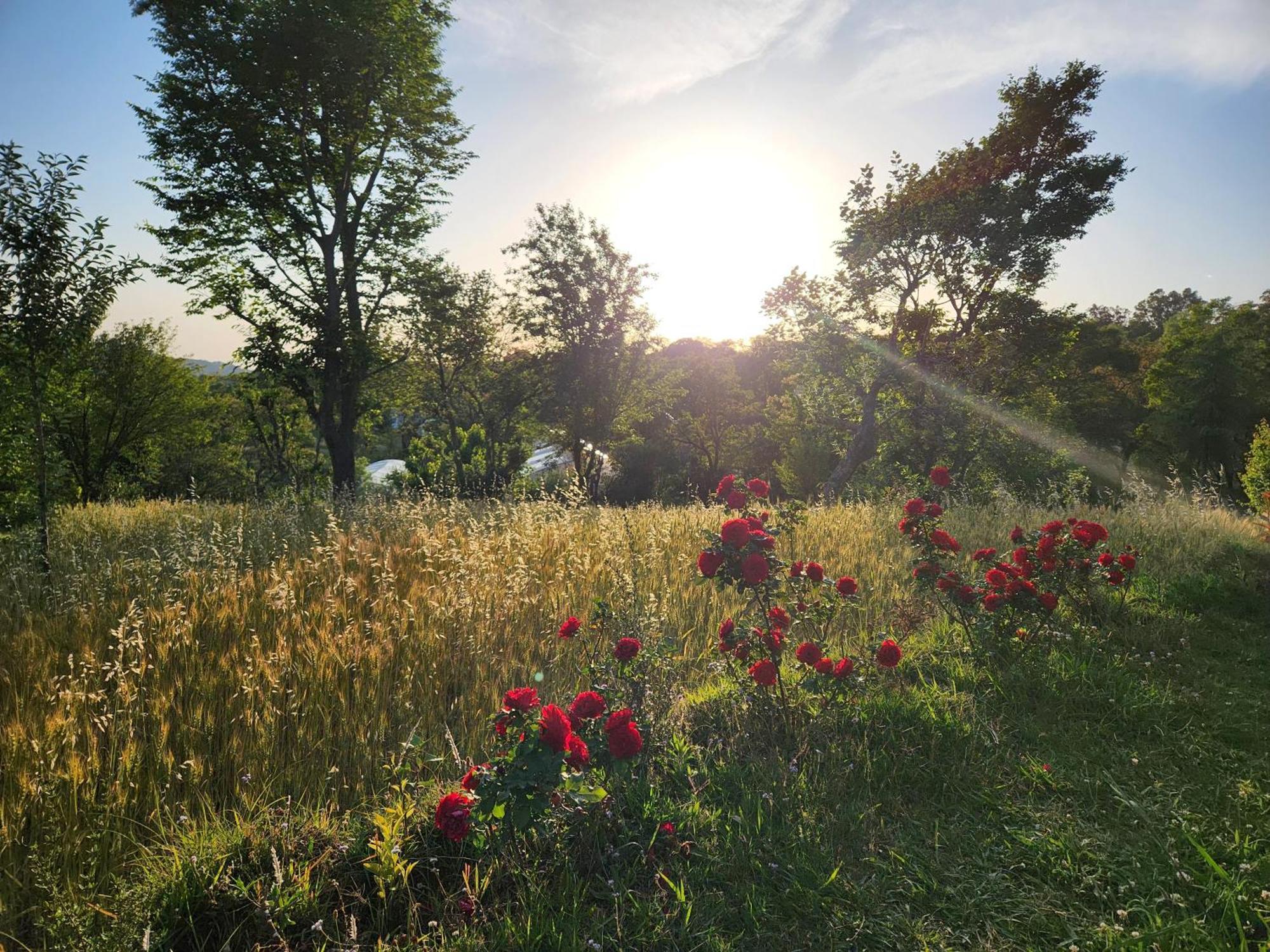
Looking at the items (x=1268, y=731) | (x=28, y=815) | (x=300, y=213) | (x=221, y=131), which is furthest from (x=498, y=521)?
(x=221, y=131)

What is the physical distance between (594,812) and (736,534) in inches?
58.7

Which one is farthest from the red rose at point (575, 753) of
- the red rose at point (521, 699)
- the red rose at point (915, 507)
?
the red rose at point (915, 507)

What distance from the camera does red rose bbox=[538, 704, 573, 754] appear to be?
1977mm

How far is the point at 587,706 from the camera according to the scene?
2221 millimetres

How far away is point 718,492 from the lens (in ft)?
11.5

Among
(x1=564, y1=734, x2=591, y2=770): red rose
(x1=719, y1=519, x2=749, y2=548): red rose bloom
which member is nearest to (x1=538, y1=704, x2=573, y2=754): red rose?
(x1=564, y1=734, x2=591, y2=770): red rose

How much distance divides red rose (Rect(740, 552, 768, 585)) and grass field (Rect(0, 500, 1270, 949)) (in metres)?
0.92

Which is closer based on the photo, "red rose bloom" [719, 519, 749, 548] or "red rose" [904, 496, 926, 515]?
"red rose bloom" [719, 519, 749, 548]

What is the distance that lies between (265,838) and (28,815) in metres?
1.09

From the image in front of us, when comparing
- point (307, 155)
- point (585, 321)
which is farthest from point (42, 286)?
point (585, 321)

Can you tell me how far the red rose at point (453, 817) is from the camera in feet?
6.69

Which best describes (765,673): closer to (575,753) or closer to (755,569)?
(755,569)

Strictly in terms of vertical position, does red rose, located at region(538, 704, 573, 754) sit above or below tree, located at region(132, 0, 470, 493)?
below

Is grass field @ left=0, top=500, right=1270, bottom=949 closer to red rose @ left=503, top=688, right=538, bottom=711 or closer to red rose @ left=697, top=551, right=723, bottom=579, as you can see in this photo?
red rose @ left=503, top=688, right=538, bottom=711
